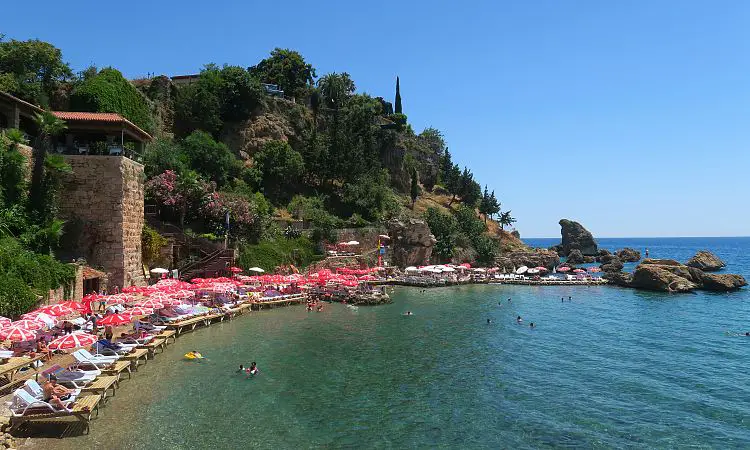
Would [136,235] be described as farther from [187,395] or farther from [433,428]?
[433,428]

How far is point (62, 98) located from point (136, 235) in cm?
2106

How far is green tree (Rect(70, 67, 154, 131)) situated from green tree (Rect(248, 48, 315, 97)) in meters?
24.8

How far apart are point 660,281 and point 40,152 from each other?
170 ft

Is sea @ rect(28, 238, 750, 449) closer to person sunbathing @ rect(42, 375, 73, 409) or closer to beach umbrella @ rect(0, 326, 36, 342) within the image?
person sunbathing @ rect(42, 375, 73, 409)

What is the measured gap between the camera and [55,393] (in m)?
13.1

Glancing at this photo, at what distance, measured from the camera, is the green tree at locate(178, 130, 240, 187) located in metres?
47.6

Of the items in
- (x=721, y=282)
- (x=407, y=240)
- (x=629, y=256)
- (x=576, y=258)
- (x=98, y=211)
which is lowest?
(x=721, y=282)

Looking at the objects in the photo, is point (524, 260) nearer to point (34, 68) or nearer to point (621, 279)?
point (621, 279)

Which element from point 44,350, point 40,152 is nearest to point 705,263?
point 40,152

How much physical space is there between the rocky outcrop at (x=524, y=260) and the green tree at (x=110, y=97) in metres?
44.3

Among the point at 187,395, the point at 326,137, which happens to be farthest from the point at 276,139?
the point at 187,395

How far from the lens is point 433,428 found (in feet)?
45.2

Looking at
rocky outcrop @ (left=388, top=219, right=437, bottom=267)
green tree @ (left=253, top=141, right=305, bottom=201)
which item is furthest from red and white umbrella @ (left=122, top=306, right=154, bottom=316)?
rocky outcrop @ (left=388, top=219, right=437, bottom=267)

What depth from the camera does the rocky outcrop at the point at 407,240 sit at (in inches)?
2099
